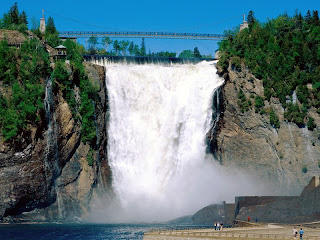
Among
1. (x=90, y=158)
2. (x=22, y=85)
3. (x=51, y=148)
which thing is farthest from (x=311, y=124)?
(x=22, y=85)

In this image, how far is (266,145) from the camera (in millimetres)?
90750

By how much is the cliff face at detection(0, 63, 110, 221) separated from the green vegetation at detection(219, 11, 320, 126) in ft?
81.6

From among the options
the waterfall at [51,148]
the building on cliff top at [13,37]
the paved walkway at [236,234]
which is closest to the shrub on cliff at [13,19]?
the building on cliff top at [13,37]

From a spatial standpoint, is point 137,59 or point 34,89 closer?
point 34,89

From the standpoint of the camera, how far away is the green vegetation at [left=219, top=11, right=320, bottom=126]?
92.9m

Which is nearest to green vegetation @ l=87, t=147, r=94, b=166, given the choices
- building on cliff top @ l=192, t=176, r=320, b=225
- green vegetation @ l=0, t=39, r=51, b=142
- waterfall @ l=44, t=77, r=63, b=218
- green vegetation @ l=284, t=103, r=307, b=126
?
waterfall @ l=44, t=77, r=63, b=218

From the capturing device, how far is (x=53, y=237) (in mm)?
62125

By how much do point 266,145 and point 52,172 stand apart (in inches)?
1170

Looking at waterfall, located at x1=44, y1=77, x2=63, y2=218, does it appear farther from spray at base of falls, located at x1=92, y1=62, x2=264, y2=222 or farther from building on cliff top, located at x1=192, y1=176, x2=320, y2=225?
building on cliff top, located at x1=192, y1=176, x2=320, y2=225

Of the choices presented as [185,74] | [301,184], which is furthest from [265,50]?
[301,184]

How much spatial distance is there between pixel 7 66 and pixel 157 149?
77.4 feet

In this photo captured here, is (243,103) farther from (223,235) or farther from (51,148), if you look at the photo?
(223,235)

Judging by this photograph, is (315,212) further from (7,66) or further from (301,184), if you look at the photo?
(7,66)

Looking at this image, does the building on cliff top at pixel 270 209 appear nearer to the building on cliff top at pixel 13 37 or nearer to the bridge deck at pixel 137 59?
the bridge deck at pixel 137 59
